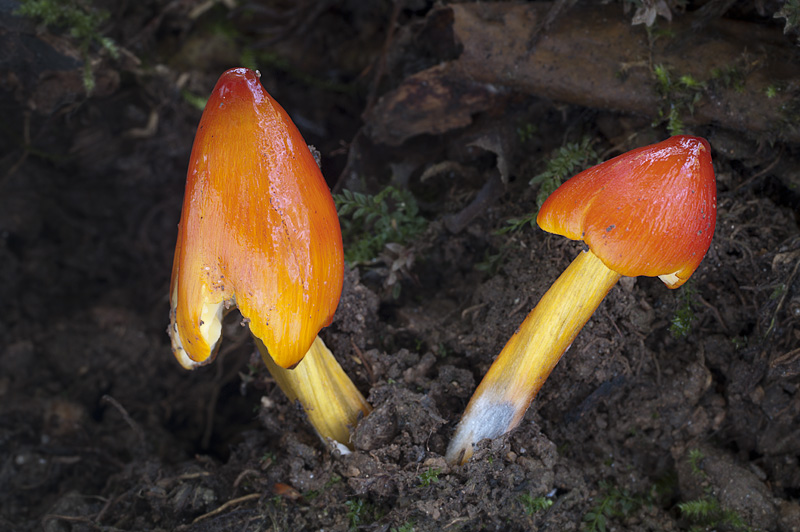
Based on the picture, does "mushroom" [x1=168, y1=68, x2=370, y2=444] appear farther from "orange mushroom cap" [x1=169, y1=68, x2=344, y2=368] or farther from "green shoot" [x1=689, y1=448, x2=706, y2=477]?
"green shoot" [x1=689, y1=448, x2=706, y2=477]

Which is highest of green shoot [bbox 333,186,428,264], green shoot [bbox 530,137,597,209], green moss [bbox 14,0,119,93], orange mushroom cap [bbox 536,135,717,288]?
green moss [bbox 14,0,119,93]

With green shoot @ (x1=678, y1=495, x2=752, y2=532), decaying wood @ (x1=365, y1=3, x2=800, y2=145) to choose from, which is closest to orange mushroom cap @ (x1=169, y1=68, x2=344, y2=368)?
decaying wood @ (x1=365, y1=3, x2=800, y2=145)

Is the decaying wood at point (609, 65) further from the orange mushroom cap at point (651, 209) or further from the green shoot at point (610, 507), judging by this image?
the green shoot at point (610, 507)

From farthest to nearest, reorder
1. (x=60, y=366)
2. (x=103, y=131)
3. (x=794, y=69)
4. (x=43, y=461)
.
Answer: (x=103, y=131) < (x=60, y=366) < (x=43, y=461) < (x=794, y=69)

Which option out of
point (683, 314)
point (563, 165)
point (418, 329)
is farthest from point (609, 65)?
point (418, 329)

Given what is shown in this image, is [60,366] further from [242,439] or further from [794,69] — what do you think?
[794,69]

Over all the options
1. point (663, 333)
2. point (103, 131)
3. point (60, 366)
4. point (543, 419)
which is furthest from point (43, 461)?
point (663, 333)

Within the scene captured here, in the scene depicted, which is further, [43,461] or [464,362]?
[43,461]
